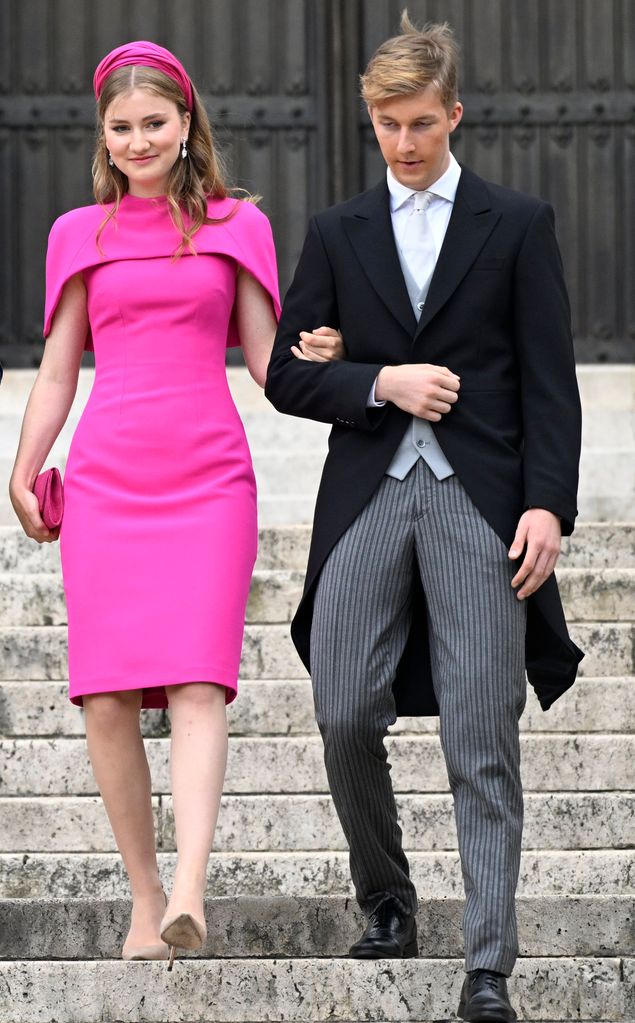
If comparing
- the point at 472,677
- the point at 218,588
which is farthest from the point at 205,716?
the point at 472,677

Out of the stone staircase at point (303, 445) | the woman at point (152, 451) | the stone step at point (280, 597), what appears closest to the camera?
the woman at point (152, 451)

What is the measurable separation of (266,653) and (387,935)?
1.79 metres

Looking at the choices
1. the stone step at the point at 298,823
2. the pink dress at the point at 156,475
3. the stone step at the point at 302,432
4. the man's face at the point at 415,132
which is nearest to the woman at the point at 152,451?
the pink dress at the point at 156,475

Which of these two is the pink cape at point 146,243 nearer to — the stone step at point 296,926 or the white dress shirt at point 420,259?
the white dress shirt at point 420,259

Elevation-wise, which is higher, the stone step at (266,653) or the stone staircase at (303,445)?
the stone staircase at (303,445)

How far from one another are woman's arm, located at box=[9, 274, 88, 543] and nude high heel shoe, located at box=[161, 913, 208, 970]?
91 centimetres

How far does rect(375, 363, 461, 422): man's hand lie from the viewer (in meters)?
3.67

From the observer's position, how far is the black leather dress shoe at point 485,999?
3414mm

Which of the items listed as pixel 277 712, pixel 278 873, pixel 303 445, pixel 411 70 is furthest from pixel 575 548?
pixel 411 70

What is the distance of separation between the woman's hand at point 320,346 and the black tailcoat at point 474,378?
0.02m

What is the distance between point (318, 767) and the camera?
16.6 ft

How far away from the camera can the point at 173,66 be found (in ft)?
13.5

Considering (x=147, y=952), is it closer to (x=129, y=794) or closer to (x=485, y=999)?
(x=129, y=794)

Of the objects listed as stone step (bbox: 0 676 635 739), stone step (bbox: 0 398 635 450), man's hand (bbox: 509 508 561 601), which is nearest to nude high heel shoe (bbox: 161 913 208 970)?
man's hand (bbox: 509 508 561 601)
